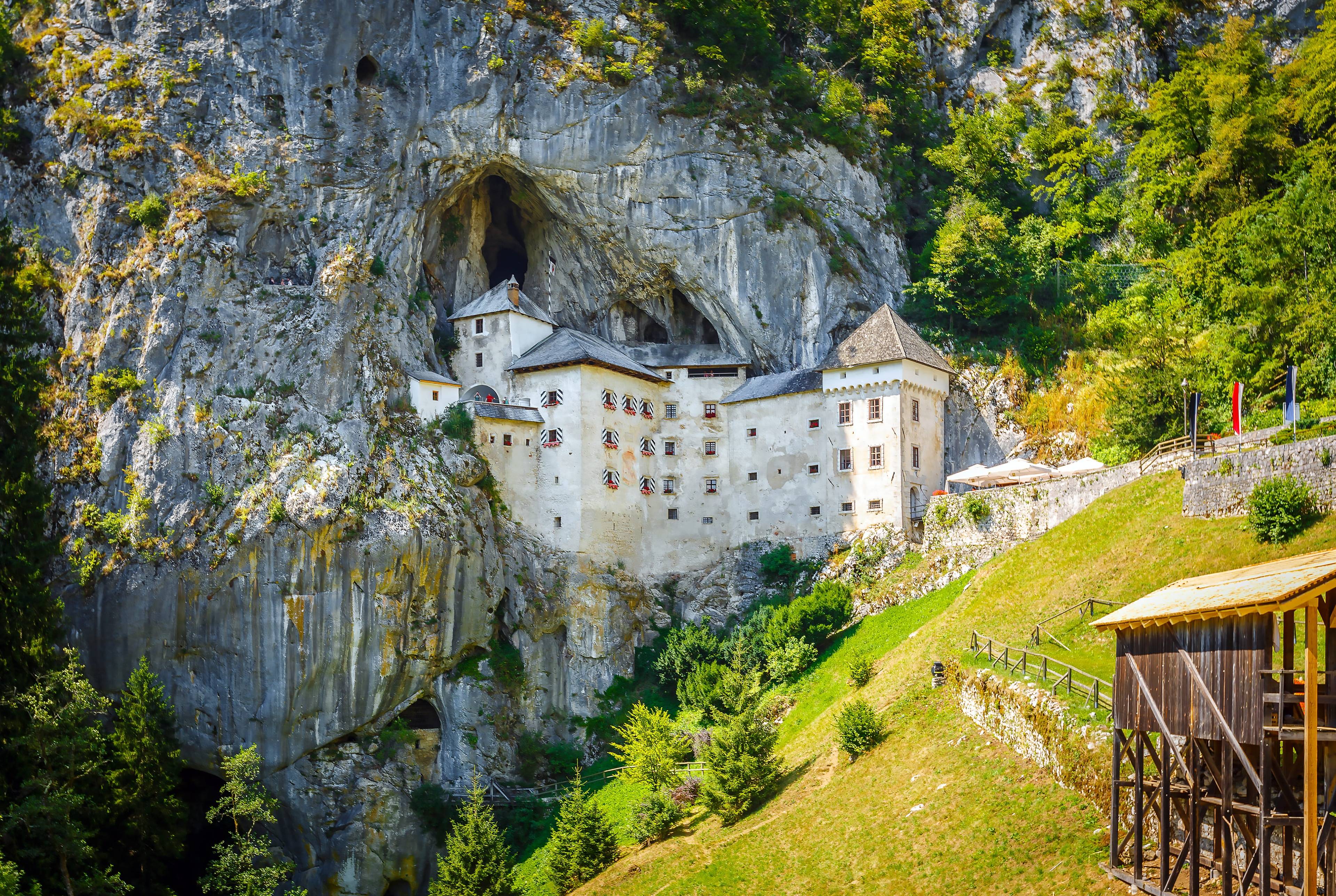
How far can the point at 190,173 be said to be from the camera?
6072 cm

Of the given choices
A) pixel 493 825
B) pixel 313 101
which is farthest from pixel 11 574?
pixel 313 101

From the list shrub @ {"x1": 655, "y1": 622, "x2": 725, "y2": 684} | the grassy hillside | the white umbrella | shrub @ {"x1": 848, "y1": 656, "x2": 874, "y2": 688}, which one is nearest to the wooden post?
the grassy hillside

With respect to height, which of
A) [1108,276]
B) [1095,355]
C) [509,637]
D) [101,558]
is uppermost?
[1108,276]

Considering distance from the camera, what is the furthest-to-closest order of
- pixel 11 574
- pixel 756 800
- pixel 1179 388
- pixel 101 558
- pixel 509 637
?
1. pixel 509 637
2. pixel 101 558
3. pixel 1179 388
4. pixel 11 574
5. pixel 756 800

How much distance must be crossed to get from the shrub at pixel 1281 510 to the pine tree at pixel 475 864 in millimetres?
28910

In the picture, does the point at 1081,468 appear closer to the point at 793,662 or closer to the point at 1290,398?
the point at 1290,398

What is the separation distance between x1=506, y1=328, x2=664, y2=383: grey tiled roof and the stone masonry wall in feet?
96.9

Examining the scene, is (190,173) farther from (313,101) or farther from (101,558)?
(101,558)

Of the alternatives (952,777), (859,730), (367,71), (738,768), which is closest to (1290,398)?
(952,777)

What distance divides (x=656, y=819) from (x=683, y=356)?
2826 centimetres

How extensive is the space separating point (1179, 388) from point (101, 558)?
157 ft

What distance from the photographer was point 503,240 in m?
71.4

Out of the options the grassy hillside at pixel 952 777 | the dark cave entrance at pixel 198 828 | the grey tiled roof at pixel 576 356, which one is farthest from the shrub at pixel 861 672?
the dark cave entrance at pixel 198 828

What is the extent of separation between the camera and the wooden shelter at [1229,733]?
2289 cm
